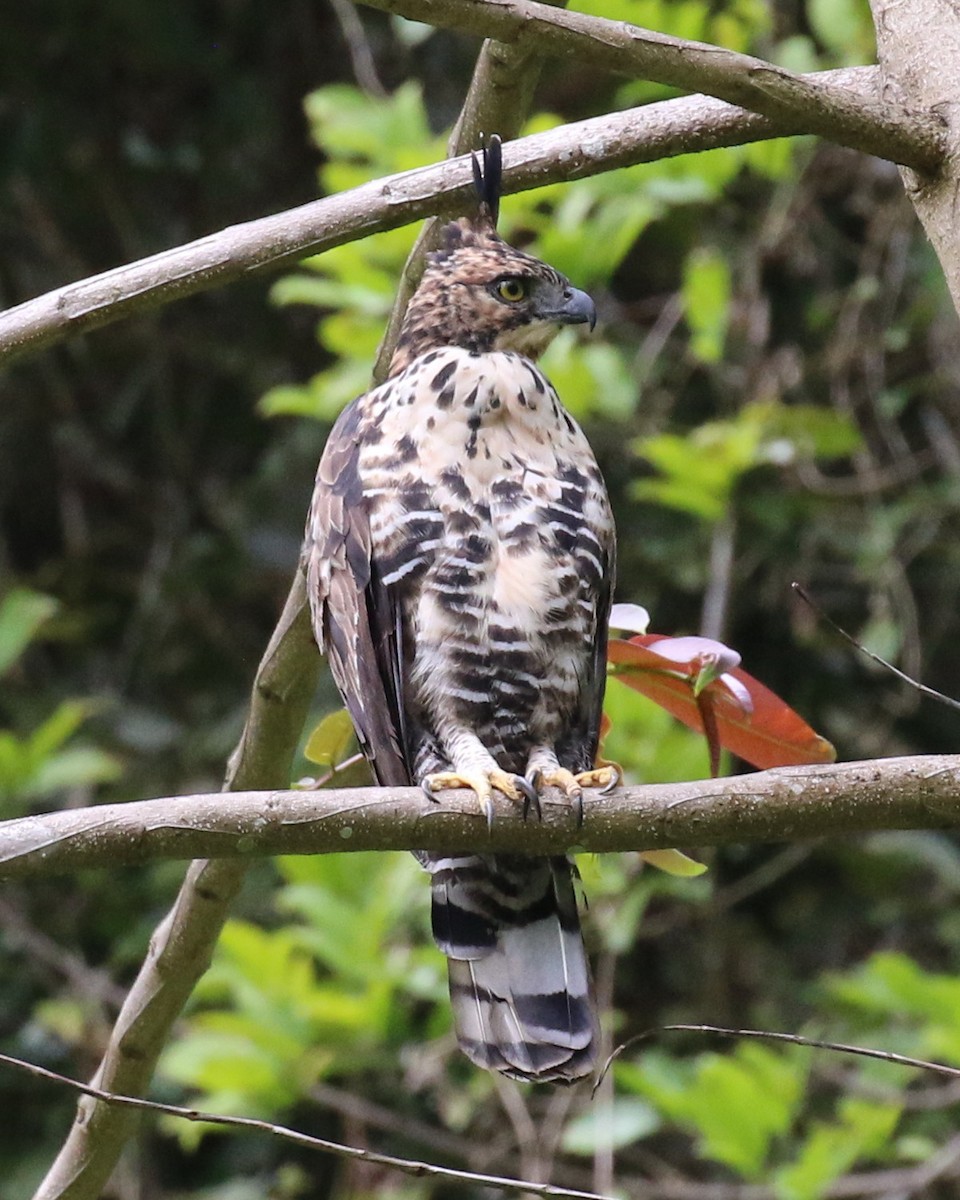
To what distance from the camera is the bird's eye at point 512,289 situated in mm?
2555

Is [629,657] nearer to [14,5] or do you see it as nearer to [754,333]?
[754,333]

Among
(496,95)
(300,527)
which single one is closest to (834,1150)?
(300,527)

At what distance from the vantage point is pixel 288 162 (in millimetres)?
5266

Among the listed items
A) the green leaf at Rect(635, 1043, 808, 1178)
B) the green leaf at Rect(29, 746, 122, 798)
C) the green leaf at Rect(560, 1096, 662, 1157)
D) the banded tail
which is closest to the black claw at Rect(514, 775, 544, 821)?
the banded tail

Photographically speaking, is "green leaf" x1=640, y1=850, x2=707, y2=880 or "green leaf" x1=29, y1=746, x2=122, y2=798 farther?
"green leaf" x1=29, y1=746, x2=122, y2=798

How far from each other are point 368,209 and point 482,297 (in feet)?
1.95

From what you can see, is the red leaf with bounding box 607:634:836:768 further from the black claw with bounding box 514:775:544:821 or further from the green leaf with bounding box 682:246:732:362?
the green leaf with bounding box 682:246:732:362

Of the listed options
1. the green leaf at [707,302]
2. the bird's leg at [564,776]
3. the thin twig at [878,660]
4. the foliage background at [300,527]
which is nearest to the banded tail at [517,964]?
the bird's leg at [564,776]

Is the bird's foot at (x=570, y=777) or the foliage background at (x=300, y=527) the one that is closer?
the bird's foot at (x=570, y=777)

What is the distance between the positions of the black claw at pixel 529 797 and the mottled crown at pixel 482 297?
2.66 ft

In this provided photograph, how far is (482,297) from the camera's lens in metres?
2.57

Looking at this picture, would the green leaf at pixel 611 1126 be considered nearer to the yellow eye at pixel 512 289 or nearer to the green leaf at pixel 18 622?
the green leaf at pixel 18 622

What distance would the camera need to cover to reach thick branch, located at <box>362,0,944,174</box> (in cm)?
167

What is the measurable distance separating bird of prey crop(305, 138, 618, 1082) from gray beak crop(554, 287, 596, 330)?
0.17 meters
